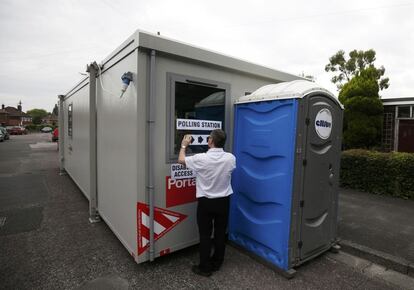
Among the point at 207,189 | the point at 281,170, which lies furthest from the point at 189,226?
the point at 281,170

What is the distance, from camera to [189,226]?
3.56m

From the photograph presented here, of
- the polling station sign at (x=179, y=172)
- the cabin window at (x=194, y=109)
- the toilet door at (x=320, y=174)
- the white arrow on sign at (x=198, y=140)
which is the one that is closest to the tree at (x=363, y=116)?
the toilet door at (x=320, y=174)

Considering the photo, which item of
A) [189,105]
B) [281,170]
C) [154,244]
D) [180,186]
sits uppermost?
[189,105]

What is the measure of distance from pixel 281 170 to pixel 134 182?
5.89 ft

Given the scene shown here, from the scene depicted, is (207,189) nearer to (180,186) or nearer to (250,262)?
(180,186)

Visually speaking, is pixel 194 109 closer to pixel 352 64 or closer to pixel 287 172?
pixel 287 172

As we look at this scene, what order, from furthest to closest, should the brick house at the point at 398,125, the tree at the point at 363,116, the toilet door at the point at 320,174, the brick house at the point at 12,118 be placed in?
the brick house at the point at 12,118, the tree at the point at 363,116, the brick house at the point at 398,125, the toilet door at the point at 320,174

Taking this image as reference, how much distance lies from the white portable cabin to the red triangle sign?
1 cm

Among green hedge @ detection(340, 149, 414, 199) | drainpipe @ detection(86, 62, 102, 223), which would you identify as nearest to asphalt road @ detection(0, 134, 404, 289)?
drainpipe @ detection(86, 62, 102, 223)

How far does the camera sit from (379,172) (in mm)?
6609

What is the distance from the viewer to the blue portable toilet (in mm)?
3062

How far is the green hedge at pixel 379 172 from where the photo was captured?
20.2ft

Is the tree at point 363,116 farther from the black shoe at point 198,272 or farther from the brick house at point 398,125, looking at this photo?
the black shoe at point 198,272

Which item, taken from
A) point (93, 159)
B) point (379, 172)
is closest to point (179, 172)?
point (93, 159)
